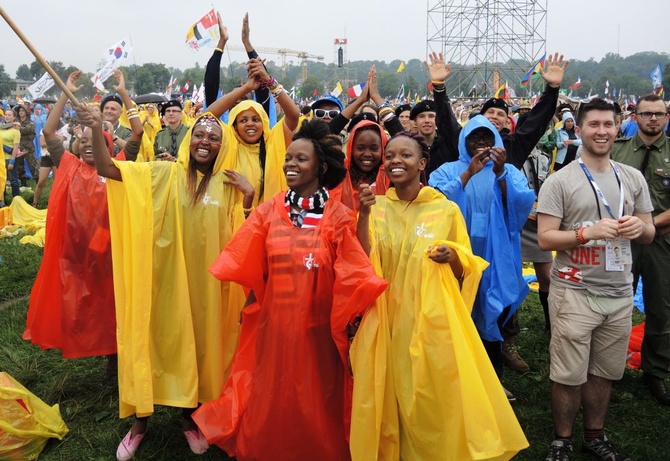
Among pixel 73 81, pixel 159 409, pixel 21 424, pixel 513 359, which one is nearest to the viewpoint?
pixel 21 424

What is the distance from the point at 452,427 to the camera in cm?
286

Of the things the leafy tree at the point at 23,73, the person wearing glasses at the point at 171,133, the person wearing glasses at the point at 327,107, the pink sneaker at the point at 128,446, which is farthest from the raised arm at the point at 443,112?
the leafy tree at the point at 23,73

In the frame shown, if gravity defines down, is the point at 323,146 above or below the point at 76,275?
above

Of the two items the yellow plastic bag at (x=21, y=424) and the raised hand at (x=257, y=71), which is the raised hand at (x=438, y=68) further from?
the yellow plastic bag at (x=21, y=424)

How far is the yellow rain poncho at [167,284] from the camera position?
11.3 feet

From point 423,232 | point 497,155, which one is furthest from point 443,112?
point 423,232

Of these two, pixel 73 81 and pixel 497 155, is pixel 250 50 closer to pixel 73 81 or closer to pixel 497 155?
pixel 73 81

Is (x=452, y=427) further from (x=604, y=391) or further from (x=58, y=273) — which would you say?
(x=58, y=273)

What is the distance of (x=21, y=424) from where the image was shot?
11.4ft

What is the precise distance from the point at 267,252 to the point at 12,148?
12.2m

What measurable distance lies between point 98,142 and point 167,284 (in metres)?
0.91

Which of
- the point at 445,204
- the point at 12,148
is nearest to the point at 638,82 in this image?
the point at 12,148

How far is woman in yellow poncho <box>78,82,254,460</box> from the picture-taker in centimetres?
346

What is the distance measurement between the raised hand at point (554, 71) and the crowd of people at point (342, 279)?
10mm
